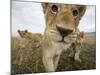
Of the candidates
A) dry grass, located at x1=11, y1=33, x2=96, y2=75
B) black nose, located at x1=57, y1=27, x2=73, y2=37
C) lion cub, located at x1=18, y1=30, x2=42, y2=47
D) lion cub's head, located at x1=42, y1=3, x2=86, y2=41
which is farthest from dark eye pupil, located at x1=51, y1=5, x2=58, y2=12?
dry grass, located at x1=11, y1=33, x2=96, y2=75

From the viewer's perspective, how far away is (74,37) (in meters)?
2.62

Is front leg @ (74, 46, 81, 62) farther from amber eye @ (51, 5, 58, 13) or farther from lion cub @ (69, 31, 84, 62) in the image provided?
amber eye @ (51, 5, 58, 13)

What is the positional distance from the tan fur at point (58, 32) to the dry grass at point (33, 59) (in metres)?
0.07

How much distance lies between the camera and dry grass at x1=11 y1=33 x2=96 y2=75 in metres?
2.35

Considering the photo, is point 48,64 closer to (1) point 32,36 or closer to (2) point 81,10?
(1) point 32,36

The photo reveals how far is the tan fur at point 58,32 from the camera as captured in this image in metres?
2.50

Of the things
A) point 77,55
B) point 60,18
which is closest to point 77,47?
point 77,55

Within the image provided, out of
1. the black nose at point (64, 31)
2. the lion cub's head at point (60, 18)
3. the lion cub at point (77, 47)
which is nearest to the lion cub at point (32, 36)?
the lion cub's head at point (60, 18)

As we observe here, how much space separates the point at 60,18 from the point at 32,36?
43 centimetres

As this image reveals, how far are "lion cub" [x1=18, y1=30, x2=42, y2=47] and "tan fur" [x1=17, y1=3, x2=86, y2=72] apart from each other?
0.17 ft

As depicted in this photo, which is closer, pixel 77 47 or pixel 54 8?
pixel 54 8

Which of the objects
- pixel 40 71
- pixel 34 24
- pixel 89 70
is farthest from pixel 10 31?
pixel 89 70

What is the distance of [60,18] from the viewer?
2.56 meters

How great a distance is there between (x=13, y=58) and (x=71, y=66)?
753mm
